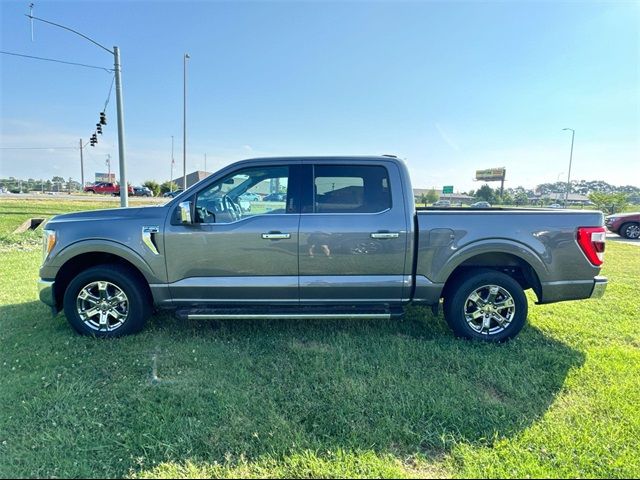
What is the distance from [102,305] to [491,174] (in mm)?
74558

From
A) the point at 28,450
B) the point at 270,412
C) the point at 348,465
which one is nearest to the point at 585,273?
the point at 348,465

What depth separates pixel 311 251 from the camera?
11.9 feet

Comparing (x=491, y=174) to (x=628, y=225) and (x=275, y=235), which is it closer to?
(x=628, y=225)

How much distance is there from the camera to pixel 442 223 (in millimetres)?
3662

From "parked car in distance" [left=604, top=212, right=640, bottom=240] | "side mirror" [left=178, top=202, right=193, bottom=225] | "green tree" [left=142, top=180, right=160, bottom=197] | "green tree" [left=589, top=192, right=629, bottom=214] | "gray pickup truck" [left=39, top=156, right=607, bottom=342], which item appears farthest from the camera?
"green tree" [left=142, top=180, right=160, bottom=197]

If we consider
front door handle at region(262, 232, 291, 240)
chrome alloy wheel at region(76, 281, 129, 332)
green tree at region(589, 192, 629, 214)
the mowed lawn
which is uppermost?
green tree at region(589, 192, 629, 214)

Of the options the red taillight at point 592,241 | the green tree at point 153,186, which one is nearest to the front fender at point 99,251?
the red taillight at point 592,241

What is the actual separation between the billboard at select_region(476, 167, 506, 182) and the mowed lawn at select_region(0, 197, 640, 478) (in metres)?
Result: 67.4

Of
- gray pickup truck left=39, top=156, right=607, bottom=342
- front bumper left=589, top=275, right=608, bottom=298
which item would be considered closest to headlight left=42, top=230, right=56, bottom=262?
gray pickup truck left=39, top=156, right=607, bottom=342

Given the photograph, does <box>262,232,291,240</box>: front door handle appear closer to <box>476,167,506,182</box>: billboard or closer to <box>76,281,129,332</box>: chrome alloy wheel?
<box>76,281,129,332</box>: chrome alloy wheel

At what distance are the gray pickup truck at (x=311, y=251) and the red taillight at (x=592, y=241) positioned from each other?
0.01 meters

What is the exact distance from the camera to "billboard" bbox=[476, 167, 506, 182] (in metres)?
65.6

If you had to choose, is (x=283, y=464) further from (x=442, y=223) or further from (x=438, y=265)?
(x=442, y=223)

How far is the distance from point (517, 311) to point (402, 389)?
1.67 m
